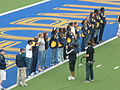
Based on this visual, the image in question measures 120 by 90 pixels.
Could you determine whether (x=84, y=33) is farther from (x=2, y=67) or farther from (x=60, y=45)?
(x=2, y=67)

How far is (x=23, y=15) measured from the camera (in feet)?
112

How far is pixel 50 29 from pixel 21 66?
29.7ft

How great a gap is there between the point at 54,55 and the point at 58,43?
59 cm

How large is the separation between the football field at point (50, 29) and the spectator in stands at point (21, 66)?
0.33m

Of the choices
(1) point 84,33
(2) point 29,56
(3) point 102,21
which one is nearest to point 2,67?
(2) point 29,56

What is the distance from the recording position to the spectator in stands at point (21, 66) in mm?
21703

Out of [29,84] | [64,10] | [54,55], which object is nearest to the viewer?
[29,84]

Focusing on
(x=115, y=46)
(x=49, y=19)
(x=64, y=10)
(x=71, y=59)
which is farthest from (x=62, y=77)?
(x=64, y=10)

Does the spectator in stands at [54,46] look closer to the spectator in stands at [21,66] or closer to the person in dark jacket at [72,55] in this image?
the person in dark jacket at [72,55]

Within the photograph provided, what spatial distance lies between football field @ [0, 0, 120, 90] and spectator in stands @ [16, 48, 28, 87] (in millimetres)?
331

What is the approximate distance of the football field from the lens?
22.2m

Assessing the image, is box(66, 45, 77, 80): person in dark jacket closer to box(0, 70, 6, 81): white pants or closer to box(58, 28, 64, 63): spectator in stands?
box(58, 28, 64, 63): spectator in stands

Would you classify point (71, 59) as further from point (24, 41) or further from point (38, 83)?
point (24, 41)

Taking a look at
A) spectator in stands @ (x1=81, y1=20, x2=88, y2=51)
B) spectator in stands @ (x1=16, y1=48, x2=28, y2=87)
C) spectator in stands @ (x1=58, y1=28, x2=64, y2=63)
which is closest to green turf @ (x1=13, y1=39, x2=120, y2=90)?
spectator in stands @ (x1=16, y1=48, x2=28, y2=87)
